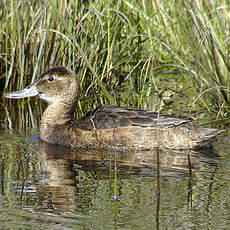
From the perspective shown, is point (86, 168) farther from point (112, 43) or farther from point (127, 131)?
point (112, 43)

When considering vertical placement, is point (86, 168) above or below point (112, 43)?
below

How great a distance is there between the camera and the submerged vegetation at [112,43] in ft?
27.8

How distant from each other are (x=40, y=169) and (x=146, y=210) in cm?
182

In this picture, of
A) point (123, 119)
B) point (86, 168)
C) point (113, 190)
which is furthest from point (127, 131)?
point (113, 190)

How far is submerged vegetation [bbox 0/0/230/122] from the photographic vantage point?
8461mm

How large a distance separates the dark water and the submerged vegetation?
138 centimetres

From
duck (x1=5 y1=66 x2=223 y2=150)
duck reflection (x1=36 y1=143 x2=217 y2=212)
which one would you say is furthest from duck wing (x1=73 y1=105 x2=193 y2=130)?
duck reflection (x1=36 y1=143 x2=217 y2=212)

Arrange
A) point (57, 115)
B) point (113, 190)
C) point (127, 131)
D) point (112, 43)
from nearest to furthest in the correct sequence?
point (113, 190) < point (127, 131) < point (57, 115) < point (112, 43)

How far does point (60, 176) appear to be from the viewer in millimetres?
6246

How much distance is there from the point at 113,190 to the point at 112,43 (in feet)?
14.8

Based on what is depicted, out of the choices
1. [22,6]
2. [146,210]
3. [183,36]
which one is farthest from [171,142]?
[22,6]

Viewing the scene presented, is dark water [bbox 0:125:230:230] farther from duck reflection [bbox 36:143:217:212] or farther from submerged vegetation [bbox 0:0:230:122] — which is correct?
submerged vegetation [bbox 0:0:230:122]

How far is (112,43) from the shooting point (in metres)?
9.77

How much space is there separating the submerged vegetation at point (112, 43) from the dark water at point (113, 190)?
138cm
